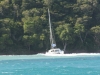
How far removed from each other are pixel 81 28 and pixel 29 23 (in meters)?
10.1

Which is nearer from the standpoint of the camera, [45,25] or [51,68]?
[51,68]

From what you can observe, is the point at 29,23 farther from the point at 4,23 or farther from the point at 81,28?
the point at 81,28

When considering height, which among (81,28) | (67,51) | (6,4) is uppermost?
(6,4)

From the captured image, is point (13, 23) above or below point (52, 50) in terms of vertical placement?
above

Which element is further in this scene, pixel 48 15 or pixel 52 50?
pixel 48 15

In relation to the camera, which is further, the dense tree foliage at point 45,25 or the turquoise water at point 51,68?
Result: the dense tree foliage at point 45,25

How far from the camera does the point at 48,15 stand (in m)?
70.6

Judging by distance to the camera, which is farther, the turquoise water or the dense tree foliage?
the dense tree foliage

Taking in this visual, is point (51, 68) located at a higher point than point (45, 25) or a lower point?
lower

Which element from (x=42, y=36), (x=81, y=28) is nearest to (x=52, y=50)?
(x=42, y=36)

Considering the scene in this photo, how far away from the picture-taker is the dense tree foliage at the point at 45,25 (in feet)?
217

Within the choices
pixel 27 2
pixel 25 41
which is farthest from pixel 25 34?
pixel 27 2

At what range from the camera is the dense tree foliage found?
217ft

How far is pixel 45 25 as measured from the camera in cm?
6988
